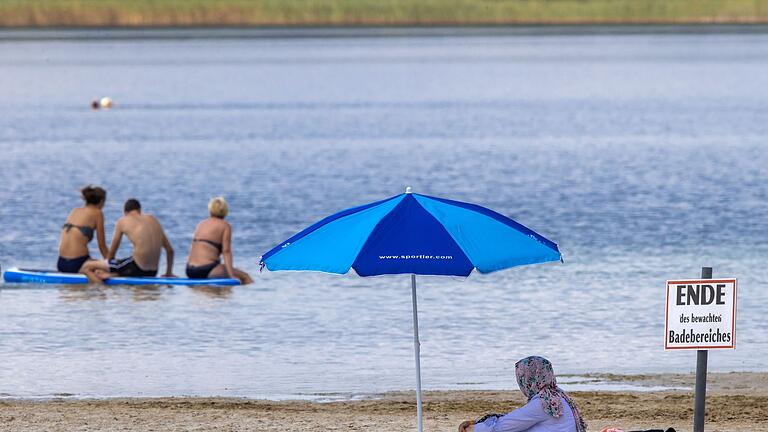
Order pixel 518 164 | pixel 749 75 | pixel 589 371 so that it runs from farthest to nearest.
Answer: pixel 749 75, pixel 518 164, pixel 589 371

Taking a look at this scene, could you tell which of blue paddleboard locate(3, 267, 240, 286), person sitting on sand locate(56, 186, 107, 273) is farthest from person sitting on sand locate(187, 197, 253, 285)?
person sitting on sand locate(56, 186, 107, 273)

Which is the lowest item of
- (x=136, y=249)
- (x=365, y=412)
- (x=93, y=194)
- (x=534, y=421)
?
(x=365, y=412)

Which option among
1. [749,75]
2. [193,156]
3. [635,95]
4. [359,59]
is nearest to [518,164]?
[193,156]

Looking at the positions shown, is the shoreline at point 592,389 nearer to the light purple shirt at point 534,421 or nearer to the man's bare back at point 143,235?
the light purple shirt at point 534,421

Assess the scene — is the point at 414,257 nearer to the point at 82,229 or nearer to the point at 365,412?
the point at 365,412

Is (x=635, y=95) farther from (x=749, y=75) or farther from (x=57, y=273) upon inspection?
(x=57, y=273)

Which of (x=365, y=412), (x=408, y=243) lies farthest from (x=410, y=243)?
(x=365, y=412)

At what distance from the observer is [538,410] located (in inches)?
337

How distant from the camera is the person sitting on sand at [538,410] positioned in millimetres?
8453

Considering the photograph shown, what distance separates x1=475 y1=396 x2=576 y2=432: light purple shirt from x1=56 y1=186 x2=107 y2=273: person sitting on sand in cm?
1175

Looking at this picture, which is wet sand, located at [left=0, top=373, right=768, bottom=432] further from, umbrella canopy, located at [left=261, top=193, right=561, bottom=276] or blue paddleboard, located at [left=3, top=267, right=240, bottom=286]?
blue paddleboard, located at [left=3, top=267, right=240, bottom=286]

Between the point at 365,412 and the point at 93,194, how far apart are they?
28.1 ft

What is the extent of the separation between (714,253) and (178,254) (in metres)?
7.91

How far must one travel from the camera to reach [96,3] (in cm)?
19925
